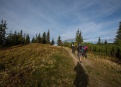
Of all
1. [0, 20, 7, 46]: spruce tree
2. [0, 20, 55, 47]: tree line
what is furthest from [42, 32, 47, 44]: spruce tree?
[0, 20, 7, 46]: spruce tree

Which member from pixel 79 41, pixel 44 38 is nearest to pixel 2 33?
pixel 44 38

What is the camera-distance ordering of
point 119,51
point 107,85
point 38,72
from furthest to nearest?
point 119,51 → point 38,72 → point 107,85

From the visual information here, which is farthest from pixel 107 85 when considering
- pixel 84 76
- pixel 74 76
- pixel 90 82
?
pixel 74 76

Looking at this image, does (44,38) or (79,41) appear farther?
(44,38)

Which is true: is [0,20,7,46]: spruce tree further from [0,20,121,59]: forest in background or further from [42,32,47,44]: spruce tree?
[42,32,47,44]: spruce tree

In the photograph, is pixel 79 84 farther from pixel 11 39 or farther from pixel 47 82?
pixel 11 39

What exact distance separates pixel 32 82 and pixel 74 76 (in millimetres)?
5003

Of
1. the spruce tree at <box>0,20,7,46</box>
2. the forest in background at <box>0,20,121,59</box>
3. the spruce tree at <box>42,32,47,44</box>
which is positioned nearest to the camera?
the forest in background at <box>0,20,121,59</box>

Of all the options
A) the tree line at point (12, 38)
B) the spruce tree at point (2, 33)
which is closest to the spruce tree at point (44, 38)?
the tree line at point (12, 38)

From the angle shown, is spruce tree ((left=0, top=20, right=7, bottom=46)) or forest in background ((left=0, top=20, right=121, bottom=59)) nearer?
forest in background ((left=0, top=20, right=121, bottom=59))

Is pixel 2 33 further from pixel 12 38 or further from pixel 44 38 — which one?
pixel 44 38

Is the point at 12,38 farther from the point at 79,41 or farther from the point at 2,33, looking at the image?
the point at 79,41

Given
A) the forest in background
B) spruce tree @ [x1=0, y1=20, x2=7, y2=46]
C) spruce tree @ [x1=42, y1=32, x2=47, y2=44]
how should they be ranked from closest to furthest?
the forest in background → spruce tree @ [x1=0, y1=20, x2=7, y2=46] → spruce tree @ [x1=42, y1=32, x2=47, y2=44]

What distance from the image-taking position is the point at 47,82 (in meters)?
10.6
